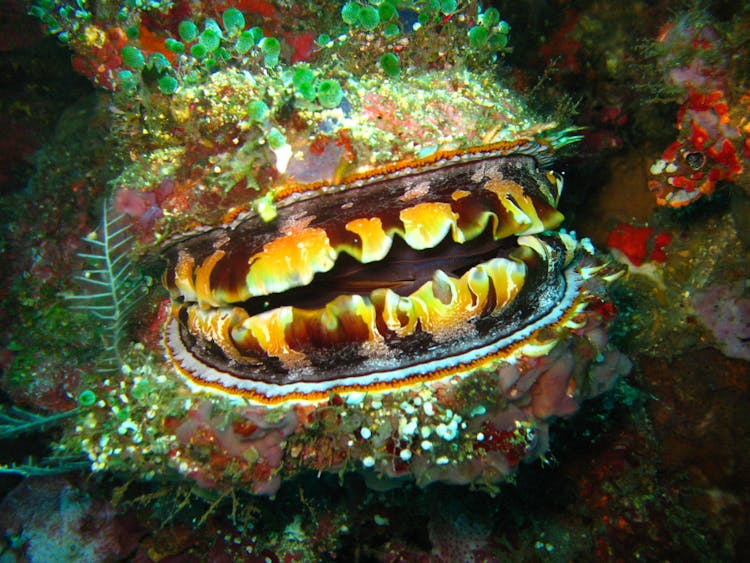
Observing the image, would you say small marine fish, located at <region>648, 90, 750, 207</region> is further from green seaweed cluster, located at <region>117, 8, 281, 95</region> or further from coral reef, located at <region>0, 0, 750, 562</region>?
green seaweed cluster, located at <region>117, 8, 281, 95</region>

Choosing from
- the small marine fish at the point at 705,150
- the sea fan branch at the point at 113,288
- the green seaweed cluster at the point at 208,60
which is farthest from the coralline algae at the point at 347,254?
the small marine fish at the point at 705,150

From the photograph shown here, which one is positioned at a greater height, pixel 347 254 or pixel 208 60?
pixel 208 60

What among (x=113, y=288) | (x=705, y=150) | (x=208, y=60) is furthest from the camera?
(x=705, y=150)

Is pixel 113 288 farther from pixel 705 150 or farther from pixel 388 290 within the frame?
pixel 705 150

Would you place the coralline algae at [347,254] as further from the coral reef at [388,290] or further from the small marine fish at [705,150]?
the small marine fish at [705,150]

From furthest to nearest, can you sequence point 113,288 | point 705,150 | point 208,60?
point 705,150
point 113,288
point 208,60

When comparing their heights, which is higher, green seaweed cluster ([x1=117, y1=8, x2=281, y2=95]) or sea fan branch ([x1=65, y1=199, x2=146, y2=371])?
green seaweed cluster ([x1=117, y1=8, x2=281, y2=95])

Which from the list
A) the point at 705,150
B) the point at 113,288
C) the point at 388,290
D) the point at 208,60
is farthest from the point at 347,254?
the point at 705,150

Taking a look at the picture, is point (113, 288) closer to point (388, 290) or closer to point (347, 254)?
point (347, 254)

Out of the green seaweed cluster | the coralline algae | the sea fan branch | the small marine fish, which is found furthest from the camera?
the small marine fish

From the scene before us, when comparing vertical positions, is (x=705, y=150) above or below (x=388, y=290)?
above

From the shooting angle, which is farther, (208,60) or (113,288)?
(113,288)

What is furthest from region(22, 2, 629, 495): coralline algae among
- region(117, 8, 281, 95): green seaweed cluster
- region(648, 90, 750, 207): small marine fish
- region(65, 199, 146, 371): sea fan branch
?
region(648, 90, 750, 207): small marine fish

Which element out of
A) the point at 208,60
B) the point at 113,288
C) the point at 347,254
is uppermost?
the point at 208,60
